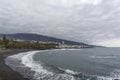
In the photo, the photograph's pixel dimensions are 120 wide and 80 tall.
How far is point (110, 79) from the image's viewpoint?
27.0 m

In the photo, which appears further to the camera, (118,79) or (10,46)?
(10,46)

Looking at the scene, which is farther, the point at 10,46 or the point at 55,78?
the point at 10,46

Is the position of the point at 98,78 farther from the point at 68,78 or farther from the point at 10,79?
the point at 10,79

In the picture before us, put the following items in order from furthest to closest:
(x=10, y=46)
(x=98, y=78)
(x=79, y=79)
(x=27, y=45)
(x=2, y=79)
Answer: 1. (x=27, y=45)
2. (x=10, y=46)
3. (x=98, y=78)
4. (x=79, y=79)
5. (x=2, y=79)

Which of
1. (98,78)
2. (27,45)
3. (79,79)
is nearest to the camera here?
(79,79)

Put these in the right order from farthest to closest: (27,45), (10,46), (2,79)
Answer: (27,45) → (10,46) → (2,79)

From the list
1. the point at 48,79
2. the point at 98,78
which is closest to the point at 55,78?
the point at 48,79

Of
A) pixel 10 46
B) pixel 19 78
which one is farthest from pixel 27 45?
pixel 19 78

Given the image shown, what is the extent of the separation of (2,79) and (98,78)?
14731mm

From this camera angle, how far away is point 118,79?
26.5 meters

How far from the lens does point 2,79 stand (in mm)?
23578

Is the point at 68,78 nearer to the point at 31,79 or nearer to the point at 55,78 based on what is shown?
the point at 55,78

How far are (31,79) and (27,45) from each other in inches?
5564

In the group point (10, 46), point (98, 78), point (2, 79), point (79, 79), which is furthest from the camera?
point (10, 46)
